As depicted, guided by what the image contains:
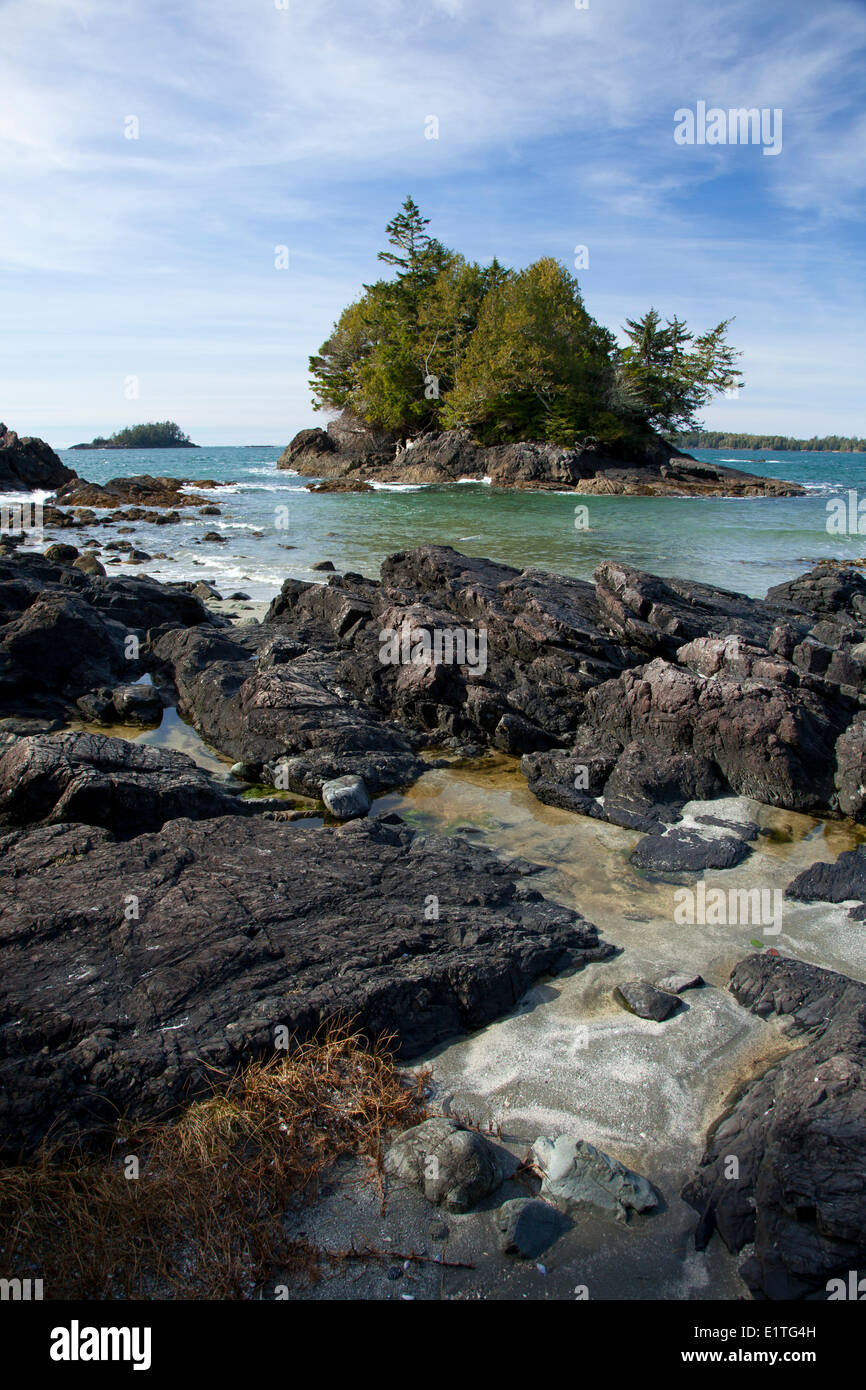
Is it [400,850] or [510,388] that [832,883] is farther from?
[510,388]

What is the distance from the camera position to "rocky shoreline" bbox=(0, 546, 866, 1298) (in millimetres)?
3688

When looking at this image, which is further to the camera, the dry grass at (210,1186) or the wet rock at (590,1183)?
the wet rock at (590,1183)

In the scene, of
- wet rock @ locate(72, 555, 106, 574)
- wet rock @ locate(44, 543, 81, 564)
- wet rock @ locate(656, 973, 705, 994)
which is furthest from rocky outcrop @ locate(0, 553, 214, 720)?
wet rock @ locate(656, 973, 705, 994)

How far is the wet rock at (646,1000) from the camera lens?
196 inches

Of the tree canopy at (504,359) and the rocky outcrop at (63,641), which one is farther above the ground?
the tree canopy at (504,359)

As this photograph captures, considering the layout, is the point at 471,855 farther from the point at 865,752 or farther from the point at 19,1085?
the point at 865,752

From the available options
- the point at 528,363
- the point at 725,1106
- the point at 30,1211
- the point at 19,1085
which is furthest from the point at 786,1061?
the point at 528,363

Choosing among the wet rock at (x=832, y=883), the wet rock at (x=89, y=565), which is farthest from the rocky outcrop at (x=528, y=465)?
the wet rock at (x=832, y=883)

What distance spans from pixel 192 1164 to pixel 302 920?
1.83 meters

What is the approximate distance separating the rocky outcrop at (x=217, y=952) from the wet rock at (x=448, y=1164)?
0.80m

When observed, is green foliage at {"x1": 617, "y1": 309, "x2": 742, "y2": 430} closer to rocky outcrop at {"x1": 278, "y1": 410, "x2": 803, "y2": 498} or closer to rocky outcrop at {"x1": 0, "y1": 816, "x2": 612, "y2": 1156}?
rocky outcrop at {"x1": 278, "y1": 410, "x2": 803, "y2": 498}

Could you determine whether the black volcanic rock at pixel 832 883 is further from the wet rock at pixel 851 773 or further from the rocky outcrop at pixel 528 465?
the rocky outcrop at pixel 528 465

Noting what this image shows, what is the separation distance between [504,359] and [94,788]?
211 ft

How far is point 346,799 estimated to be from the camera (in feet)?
26.9
